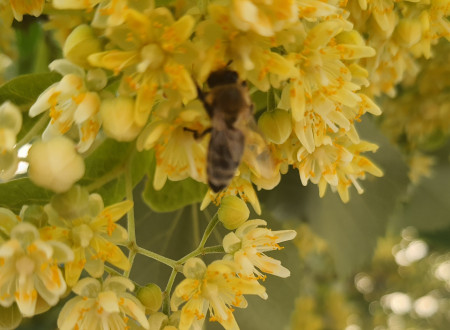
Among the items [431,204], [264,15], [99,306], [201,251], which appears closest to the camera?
[264,15]

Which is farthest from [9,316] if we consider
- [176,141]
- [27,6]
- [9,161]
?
[27,6]

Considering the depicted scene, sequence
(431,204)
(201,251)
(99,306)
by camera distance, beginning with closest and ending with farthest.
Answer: (99,306) → (201,251) → (431,204)

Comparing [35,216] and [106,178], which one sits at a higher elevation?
[35,216]

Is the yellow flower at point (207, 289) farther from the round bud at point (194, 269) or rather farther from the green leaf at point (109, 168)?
the green leaf at point (109, 168)


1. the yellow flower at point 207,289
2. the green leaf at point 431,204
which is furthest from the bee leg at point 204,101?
the green leaf at point 431,204

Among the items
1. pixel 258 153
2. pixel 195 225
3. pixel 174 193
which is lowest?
pixel 195 225

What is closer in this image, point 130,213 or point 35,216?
point 35,216

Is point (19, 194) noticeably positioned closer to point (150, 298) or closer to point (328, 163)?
point (150, 298)

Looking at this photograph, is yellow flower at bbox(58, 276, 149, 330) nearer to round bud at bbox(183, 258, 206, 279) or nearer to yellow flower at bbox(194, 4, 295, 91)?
round bud at bbox(183, 258, 206, 279)
